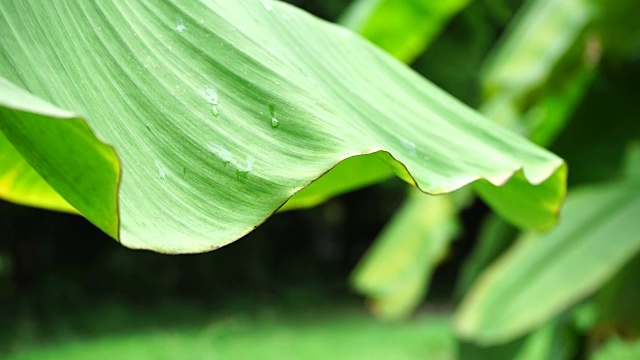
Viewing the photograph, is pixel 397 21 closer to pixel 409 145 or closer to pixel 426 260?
pixel 426 260

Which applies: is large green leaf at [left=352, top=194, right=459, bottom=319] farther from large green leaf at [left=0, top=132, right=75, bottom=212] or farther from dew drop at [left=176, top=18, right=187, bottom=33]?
dew drop at [left=176, top=18, right=187, bottom=33]

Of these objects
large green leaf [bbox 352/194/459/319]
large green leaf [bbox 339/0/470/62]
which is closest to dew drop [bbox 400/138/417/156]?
large green leaf [bbox 339/0/470/62]

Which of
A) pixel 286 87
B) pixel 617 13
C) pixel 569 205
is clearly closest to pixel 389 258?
pixel 569 205

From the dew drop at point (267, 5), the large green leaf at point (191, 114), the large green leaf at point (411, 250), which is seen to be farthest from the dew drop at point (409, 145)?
the large green leaf at point (411, 250)

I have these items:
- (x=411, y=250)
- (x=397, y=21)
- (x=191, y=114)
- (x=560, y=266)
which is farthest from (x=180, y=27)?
(x=411, y=250)

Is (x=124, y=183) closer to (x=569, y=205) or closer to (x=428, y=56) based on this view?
(x=569, y=205)
